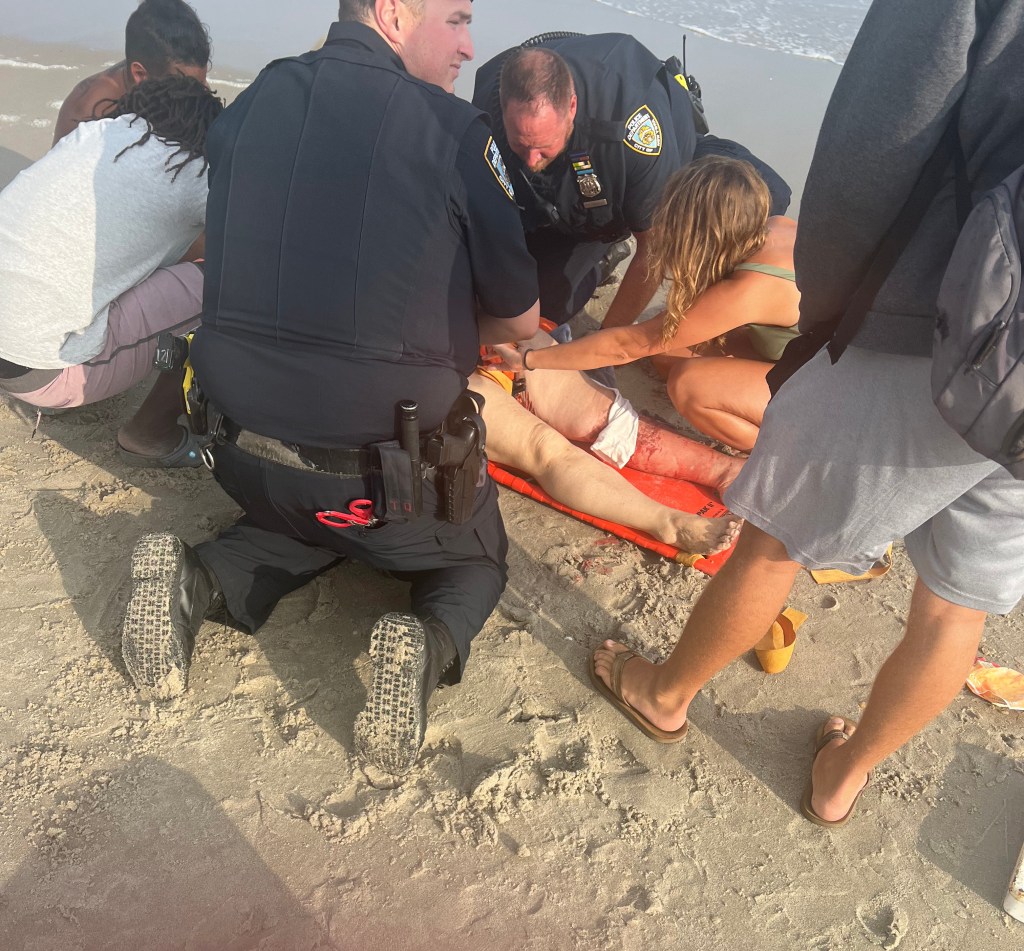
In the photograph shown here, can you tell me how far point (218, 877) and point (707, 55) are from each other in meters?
7.00

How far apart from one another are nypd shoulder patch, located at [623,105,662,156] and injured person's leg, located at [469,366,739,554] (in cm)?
110

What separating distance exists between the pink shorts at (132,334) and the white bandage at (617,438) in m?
1.39

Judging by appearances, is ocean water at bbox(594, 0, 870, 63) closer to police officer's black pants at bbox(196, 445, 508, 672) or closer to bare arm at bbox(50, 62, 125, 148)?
bare arm at bbox(50, 62, 125, 148)

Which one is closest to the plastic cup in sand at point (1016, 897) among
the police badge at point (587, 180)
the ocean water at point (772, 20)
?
the police badge at point (587, 180)

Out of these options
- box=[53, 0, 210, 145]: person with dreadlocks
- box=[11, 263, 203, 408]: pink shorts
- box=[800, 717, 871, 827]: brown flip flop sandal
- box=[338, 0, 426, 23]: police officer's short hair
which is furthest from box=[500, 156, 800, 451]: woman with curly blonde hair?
box=[53, 0, 210, 145]: person with dreadlocks

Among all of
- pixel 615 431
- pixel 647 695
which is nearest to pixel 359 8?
pixel 615 431

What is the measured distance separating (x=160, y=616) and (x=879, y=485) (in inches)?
59.1

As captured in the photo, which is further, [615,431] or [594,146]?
[594,146]

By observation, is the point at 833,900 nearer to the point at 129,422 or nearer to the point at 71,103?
the point at 129,422

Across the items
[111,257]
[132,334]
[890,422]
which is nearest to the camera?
[890,422]

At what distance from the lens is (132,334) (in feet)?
8.73

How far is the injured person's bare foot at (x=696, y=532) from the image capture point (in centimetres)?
257

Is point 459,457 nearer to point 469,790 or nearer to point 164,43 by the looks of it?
point 469,790

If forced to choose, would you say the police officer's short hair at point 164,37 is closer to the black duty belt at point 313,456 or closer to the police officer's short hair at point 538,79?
the police officer's short hair at point 538,79
